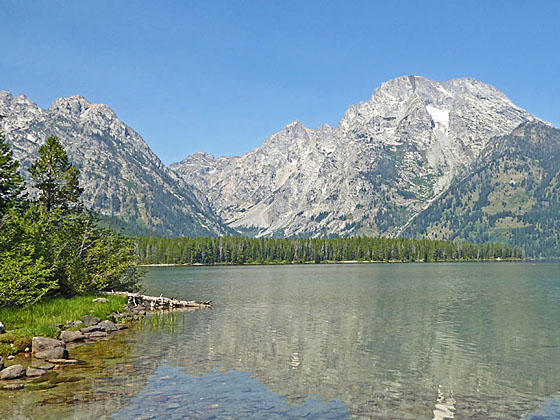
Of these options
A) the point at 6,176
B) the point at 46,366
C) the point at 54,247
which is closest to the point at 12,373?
the point at 46,366

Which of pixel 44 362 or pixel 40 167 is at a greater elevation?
pixel 40 167

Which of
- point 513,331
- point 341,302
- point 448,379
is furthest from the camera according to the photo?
point 341,302

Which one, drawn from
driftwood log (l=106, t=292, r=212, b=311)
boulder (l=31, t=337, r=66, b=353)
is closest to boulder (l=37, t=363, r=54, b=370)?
boulder (l=31, t=337, r=66, b=353)

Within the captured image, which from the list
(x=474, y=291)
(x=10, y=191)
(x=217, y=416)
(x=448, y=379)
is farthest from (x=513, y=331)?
(x=10, y=191)

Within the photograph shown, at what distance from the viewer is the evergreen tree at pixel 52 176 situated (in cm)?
8019

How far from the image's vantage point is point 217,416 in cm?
2602

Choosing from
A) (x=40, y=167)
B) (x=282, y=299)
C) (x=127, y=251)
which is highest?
(x=40, y=167)

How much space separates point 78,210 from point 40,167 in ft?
30.3

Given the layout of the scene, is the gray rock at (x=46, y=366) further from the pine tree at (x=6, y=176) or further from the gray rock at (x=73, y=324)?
the pine tree at (x=6, y=176)

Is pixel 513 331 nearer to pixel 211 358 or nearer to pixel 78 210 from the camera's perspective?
pixel 211 358

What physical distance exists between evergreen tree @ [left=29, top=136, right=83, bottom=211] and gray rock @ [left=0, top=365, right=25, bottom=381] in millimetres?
52346

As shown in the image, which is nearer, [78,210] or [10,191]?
[10,191]

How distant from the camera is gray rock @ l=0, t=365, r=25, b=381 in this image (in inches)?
1239

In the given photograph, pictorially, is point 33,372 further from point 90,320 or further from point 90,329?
point 90,320
